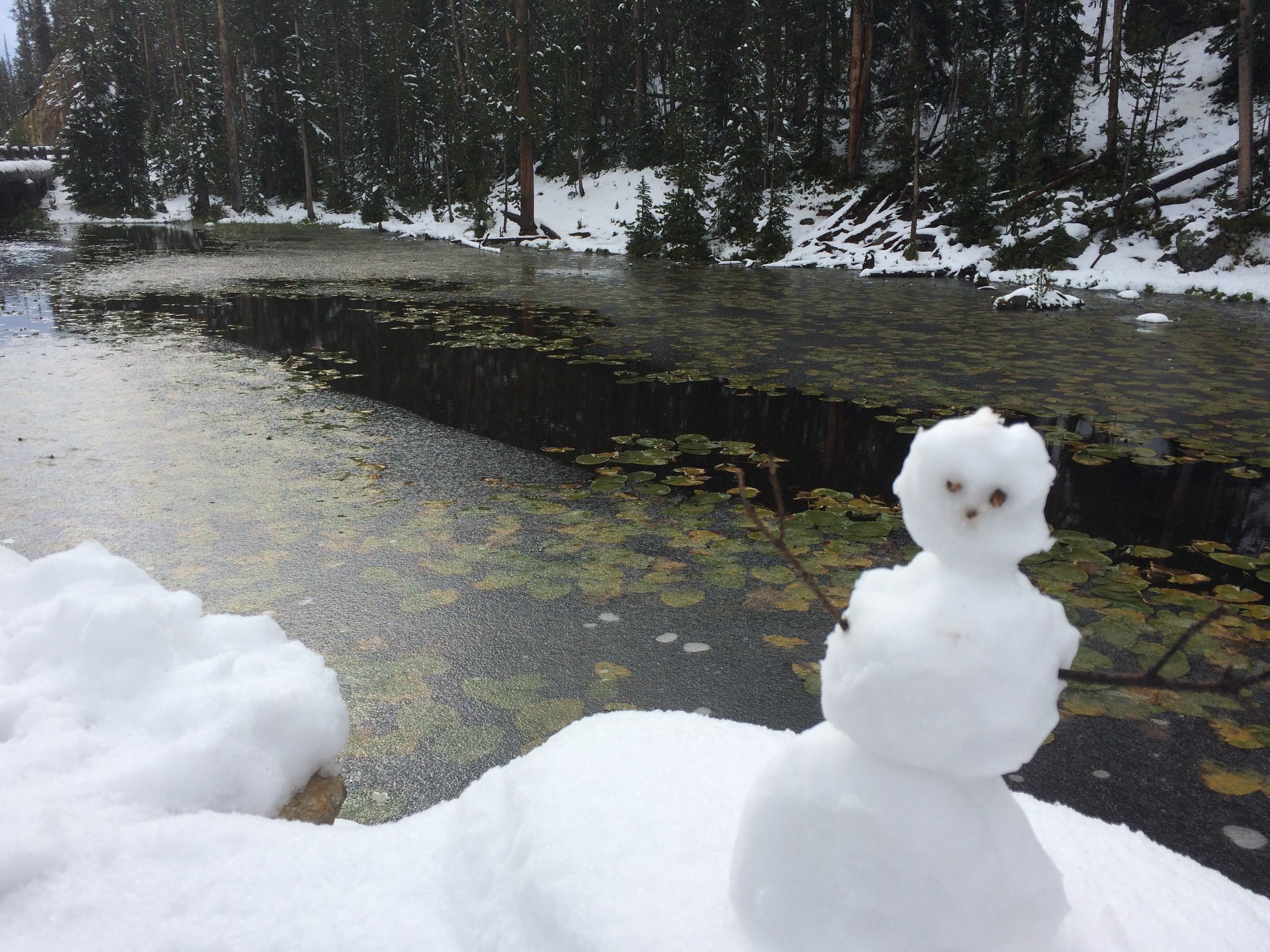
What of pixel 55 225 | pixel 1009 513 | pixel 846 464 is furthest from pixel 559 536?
pixel 55 225

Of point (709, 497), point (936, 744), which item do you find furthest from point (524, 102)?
point (936, 744)

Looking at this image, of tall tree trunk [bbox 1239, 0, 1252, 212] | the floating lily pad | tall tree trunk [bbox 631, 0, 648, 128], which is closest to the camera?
the floating lily pad

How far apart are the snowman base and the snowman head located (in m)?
0.33

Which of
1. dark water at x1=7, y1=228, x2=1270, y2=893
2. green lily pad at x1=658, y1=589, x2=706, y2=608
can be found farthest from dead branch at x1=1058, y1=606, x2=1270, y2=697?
green lily pad at x1=658, y1=589, x2=706, y2=608

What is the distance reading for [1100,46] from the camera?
78.3 ft

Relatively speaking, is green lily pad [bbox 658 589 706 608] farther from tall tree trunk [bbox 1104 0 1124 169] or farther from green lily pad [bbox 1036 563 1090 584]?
tall tree trunk [bbox 1104 0 1124 169]

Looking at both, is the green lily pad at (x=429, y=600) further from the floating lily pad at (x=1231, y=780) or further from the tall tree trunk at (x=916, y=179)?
the tall tree trunk at (x=916, y=179)

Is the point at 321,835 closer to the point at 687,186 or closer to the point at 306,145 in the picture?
the point at 687,186

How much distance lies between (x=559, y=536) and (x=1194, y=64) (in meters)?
28.8

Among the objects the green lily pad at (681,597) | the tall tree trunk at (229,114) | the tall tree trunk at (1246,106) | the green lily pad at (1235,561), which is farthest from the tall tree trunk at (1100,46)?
the tall tree trunk at (229,114)

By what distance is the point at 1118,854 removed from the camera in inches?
56.7

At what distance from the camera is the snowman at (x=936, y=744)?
0.97 meters

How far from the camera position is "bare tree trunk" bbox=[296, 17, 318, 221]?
101 ft

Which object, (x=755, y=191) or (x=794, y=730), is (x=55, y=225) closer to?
(x=755, y=191)
